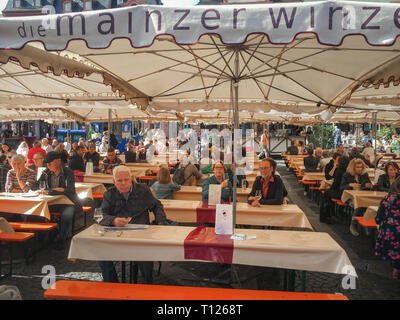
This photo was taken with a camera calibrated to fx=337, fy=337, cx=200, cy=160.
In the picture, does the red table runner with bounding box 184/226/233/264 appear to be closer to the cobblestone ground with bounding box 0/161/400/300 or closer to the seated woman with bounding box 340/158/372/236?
the cobblestone ground with bounding box 0/161/400/300

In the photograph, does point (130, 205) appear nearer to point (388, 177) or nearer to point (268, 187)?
point (268, 187)

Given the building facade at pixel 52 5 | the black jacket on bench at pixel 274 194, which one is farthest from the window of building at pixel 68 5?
the black jacket on bench at pixel 274 194

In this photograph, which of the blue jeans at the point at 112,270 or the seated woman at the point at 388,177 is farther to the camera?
the seated woman at the point at 388,177

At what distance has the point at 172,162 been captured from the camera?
13625 mm

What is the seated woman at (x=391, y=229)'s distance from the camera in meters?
4.33

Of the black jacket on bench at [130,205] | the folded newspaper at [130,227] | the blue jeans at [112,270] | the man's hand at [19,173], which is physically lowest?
the blue jeans at [112,270]

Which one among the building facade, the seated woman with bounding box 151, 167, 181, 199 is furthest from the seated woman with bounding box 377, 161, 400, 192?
the building facade

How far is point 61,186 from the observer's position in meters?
5.80

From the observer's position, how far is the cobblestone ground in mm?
4184

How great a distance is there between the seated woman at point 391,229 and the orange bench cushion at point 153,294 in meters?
2.00

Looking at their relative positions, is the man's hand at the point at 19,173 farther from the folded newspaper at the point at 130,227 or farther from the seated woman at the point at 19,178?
the folded newspaper at the point at 130,227

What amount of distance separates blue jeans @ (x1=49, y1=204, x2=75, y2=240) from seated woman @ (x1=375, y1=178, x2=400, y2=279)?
15.8ft
